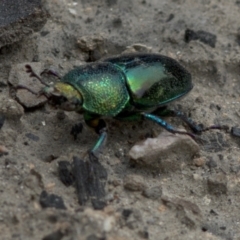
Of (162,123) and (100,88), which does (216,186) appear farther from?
(100,88)

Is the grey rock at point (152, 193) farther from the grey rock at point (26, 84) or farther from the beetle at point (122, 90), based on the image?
the grey rock at point (26, 84)

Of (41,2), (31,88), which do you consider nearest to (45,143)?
(31,88)

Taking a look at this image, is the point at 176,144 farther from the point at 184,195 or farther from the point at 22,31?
the point at 22,31

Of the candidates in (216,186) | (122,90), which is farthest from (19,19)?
(216,186)

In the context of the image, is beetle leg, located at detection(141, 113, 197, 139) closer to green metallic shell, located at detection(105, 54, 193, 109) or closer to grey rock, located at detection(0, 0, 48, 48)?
green metallic shell, located at detection(105, 54, 193, 109)

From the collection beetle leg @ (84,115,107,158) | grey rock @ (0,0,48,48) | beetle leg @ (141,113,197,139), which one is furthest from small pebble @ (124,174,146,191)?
grey rock @ (0,0,48,48)

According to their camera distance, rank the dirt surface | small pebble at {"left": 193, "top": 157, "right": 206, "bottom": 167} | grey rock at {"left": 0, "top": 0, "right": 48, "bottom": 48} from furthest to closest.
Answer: grey rock at {"left": 0, "top": 0, "right": 48, "bottom": 48}
small pebble at {"left": 193, "top": 157, "right": 206, "bottom": 167}
the dirt surface
